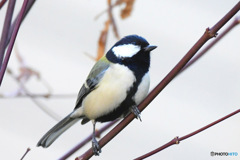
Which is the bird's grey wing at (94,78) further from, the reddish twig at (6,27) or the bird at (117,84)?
the reddish twig at (6,27)

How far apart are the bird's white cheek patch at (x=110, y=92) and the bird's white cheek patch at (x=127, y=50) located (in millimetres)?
58

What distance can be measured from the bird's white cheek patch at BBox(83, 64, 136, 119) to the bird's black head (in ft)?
0.11

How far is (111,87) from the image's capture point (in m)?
1.79

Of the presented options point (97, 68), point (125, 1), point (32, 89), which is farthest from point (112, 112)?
point (32, 89)

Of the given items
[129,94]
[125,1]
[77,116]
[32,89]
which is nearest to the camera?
[125,1]

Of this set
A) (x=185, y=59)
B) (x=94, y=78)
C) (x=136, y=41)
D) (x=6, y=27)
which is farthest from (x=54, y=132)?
(x=185, y=59)

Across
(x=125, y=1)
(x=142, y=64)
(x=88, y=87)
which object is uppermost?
(x=125, y=1)

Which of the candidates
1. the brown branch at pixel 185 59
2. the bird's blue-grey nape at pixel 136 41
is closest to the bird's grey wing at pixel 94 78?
the bird's blue-grey nape at pixel 136 41

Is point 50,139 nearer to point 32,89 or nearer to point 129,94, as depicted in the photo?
point 129,94

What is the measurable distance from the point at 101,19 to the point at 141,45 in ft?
6.08

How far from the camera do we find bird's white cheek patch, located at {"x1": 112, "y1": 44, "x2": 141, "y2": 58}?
183cm

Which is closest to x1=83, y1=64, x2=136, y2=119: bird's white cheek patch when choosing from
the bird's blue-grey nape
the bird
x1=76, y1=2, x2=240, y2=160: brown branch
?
the bird

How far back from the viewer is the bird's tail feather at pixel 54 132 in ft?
5.89

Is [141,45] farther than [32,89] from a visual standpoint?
No
